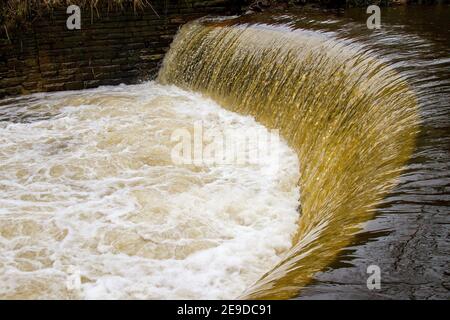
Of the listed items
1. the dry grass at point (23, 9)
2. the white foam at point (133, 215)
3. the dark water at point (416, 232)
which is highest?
the dry grass at point (23, 9)

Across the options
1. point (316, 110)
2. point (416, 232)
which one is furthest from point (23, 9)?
point (416, 232)

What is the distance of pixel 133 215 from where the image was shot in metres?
4.18

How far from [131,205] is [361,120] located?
6.26 ft

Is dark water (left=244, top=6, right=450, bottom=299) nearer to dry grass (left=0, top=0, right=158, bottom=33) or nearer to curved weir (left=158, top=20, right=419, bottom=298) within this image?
curved weir (left=158, top=20, right=419, bottom=298)

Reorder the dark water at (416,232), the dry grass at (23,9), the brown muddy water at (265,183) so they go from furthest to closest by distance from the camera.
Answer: the dry grass at (23,9) → the brown muddy water at (265,183) → the dark water at (416,232)

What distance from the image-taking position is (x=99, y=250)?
3674mm

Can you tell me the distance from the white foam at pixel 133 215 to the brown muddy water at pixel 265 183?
2cm

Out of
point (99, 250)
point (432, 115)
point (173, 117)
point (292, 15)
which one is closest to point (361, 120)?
point (432, 115)

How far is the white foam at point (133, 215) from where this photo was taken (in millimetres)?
3299

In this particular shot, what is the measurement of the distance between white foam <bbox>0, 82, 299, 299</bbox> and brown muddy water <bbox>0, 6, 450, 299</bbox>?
16 mm

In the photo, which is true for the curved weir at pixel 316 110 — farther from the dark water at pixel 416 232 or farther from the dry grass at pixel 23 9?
the dry grass at pixel 23 9

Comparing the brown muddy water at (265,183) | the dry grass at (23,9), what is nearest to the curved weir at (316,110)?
the brown muddy water at (265,183)
